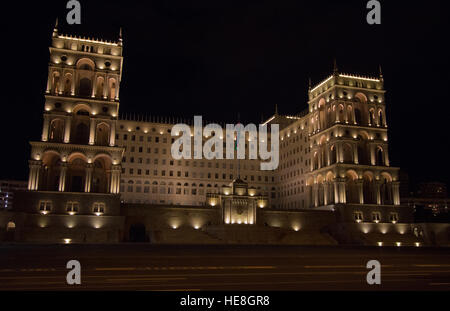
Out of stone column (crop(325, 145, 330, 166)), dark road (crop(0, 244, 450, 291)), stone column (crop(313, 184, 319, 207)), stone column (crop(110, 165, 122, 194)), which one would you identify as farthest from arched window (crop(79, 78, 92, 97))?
dark road (crop(0, 244, 450, 291))

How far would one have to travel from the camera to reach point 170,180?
9812 centimetres

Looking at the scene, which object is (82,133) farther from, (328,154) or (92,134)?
(328,154)

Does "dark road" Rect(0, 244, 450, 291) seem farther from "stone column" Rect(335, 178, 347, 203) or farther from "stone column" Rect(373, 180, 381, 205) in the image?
"stone column" Rect(373, 180, 381, 205)

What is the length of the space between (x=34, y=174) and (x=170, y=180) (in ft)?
133

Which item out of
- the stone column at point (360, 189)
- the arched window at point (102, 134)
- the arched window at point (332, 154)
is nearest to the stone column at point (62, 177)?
the arched window at point (102, 134)

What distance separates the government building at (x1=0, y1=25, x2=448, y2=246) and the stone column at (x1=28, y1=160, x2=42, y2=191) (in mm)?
145

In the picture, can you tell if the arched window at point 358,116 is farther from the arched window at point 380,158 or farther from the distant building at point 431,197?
the distant building at point 431,197

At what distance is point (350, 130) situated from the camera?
81.4m

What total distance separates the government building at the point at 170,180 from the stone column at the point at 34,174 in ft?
0.48

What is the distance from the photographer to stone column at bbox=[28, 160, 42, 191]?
59.9m

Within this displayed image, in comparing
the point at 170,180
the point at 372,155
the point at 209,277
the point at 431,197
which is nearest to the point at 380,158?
the point at 372,155

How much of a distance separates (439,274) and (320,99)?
70347 mm
